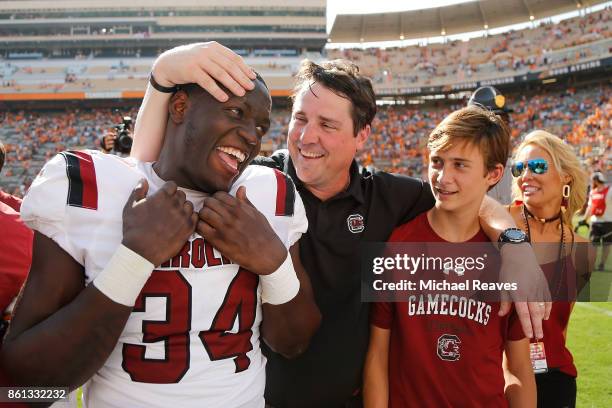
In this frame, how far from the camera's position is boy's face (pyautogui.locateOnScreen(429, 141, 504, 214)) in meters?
1.98

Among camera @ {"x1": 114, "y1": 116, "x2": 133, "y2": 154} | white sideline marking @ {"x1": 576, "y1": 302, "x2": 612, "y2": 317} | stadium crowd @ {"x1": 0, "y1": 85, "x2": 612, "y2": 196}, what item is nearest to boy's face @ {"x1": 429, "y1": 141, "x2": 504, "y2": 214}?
camera @ {"x1": 114, "y1": 116, "x2": 133, "y2": 154}

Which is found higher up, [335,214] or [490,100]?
[490,100]

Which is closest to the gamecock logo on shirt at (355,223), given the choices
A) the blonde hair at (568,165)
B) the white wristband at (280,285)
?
the white wristband at (280,285)

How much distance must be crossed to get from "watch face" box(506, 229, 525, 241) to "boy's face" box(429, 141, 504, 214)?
0.21 m

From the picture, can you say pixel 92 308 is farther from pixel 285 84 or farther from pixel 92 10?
pixel 92 10

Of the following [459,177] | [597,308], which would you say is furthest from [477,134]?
[597,308]

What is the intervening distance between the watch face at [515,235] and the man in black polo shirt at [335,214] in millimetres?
122

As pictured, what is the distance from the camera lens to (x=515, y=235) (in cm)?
185

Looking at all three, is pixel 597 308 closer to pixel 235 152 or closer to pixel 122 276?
pixel 235 152

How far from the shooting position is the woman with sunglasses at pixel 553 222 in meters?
2.24

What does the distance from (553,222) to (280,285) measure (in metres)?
1.88

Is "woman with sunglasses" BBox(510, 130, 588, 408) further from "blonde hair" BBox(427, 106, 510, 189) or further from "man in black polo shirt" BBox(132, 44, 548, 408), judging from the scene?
"blonde hair" BBox(427, 106, 510, 189)

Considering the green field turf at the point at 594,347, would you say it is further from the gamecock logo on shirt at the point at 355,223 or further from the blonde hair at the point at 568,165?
the gamecock logo on shirt at the point at 355,223

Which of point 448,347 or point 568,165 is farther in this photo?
point 568,165
